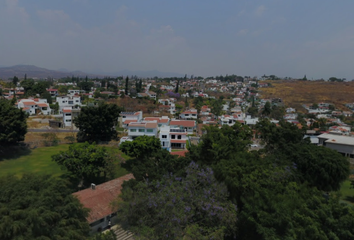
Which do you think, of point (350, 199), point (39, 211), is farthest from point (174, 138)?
point (39, 211)

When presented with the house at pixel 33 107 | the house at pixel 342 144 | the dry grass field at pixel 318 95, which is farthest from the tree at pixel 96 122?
the dry grass field at pixel 318 95

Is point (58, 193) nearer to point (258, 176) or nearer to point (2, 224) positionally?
point (2, 224)

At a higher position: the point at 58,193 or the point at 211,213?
the point at 58,193

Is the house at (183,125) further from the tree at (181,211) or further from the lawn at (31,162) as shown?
the tree at (181,211)

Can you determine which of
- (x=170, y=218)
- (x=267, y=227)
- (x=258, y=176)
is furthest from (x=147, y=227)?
(x=258, y=176)

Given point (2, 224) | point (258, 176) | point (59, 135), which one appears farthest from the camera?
point (59, 135)

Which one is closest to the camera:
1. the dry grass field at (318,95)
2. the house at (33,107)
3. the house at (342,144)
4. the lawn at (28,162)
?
the lawn at (28,162)
